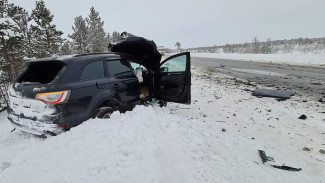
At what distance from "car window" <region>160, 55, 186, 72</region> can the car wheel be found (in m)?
2.09

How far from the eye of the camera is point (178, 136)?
3.93m

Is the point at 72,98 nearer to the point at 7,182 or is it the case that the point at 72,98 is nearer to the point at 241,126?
the point at 7,182

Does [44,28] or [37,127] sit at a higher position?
[44,28]

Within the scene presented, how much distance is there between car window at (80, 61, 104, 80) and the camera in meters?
3.89

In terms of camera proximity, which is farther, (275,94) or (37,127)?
(275,94)

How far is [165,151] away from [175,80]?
249 cm

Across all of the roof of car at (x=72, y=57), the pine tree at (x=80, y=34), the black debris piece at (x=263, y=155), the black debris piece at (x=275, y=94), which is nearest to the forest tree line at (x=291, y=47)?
the black debris piece at (x=275, y=94)

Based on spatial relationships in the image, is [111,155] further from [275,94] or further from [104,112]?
[275,94]

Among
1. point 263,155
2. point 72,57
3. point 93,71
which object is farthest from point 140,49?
point 263,155

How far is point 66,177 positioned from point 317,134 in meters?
5.15

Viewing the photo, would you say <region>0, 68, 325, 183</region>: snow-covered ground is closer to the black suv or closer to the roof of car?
the black suv

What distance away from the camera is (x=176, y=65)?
5391mm

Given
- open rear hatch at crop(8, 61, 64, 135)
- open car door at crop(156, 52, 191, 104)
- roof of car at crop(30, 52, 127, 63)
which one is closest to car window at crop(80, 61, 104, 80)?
roof of car at crop(30, 52, 127, 63)

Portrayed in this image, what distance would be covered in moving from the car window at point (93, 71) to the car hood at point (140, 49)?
126 cm
